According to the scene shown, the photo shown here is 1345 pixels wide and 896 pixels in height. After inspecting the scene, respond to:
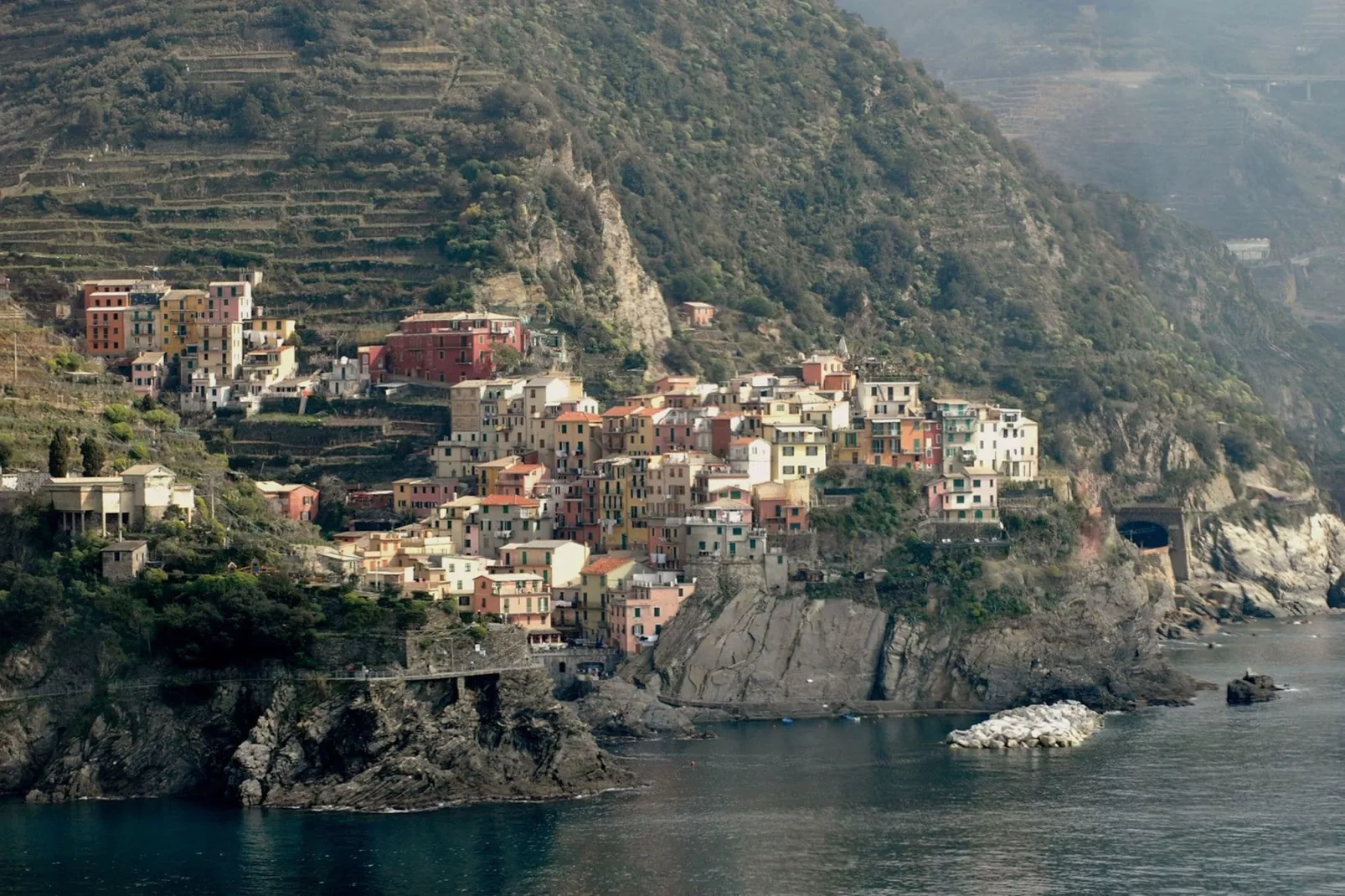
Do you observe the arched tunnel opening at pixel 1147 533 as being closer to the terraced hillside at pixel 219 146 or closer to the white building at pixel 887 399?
the white building at pixel 887 399

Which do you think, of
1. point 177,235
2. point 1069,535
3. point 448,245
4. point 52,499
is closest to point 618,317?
point 448,245

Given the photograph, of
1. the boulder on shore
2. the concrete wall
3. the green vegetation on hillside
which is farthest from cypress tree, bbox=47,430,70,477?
the boulder on shore

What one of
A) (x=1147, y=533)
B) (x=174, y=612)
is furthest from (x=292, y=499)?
(x=1147, y=533)

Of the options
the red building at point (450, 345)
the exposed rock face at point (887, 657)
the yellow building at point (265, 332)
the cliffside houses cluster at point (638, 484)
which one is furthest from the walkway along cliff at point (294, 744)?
the yellow building at point (265, 332)

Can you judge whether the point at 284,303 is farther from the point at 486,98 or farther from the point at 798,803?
the point at 798,803

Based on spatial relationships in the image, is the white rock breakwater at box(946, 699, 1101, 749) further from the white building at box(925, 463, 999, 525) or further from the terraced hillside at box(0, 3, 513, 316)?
the terraced hillside at box(0, 3, 513, 316)

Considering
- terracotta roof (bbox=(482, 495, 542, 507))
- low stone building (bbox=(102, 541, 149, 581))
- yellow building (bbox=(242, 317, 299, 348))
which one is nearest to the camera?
low stone building (bbox=(102, 541, 149, 581))
